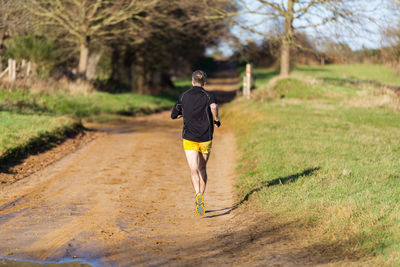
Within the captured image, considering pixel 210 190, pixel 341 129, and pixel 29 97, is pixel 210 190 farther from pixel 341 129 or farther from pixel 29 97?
pixel 29 97

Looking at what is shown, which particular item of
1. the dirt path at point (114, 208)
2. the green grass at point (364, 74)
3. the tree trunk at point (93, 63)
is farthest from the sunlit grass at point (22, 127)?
the green grass at point (364, 74)

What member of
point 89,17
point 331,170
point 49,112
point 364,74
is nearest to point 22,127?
point 49,112

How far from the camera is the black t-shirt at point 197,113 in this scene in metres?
7.89

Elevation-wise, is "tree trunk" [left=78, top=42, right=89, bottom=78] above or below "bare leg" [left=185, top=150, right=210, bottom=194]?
above

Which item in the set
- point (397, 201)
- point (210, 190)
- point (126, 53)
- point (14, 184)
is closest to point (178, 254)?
point (397, 201)

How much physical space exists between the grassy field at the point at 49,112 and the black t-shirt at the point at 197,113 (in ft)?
17.6

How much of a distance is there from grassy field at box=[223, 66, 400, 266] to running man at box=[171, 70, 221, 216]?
124 cm

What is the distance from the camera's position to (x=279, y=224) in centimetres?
717

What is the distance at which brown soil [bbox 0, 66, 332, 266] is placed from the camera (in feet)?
19.8

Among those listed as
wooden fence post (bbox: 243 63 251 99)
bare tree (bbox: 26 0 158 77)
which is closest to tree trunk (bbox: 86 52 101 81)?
bare tree (bbox: 26 0 158 77)

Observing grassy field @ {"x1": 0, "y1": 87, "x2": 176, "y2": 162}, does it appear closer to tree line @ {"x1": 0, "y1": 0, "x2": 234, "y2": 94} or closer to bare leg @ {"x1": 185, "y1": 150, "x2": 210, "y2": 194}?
tree line @ {"x1": 0, "y1": 0, "x2": 234, "y2": 94}

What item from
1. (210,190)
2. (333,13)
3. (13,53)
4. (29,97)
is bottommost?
(210,190)

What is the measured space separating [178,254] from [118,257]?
0.66 m

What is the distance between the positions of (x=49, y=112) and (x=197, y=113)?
13348mm
